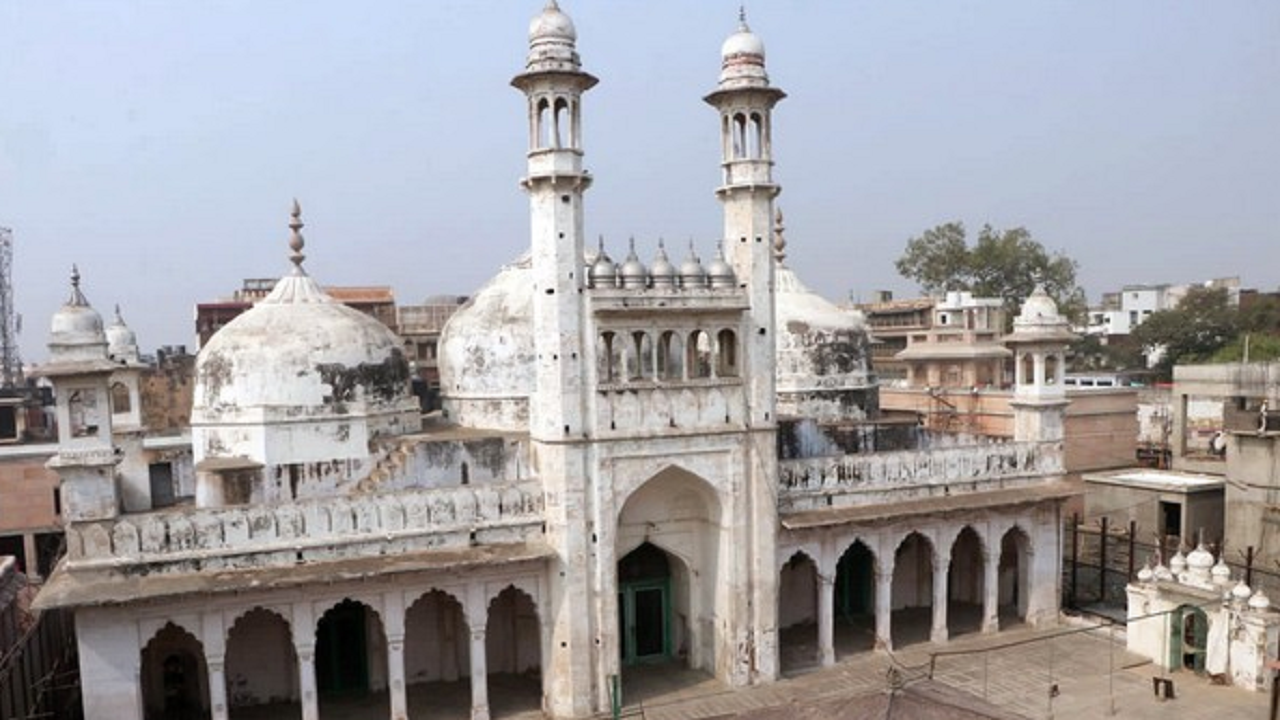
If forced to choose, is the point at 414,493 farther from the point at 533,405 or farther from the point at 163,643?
the point at 163,643

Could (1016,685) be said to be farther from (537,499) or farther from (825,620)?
(537,499)

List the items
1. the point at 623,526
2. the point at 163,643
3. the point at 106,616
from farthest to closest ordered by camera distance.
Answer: the point at 623,526, the point at 163,643, the point at 106,616

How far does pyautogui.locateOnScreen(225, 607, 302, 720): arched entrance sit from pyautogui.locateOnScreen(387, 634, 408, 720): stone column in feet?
6.78

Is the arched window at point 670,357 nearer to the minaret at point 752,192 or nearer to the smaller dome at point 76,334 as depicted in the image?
the minaret at point 752,192

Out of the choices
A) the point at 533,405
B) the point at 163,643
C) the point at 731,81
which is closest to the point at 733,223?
the point at 731,81

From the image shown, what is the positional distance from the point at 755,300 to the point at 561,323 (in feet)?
11.1

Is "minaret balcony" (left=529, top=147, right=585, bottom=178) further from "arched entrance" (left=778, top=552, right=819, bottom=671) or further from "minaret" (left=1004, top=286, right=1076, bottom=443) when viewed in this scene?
"minaret" (left=1004, top=286, right=1076, bottom=443)

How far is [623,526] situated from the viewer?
17.4 metres

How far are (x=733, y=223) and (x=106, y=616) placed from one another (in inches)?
434

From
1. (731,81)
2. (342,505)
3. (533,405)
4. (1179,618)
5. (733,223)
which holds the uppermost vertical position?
(731,81)

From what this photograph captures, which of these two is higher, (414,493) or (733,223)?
(733,223)

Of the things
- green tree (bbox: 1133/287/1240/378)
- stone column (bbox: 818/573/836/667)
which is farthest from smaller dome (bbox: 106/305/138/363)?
green tree (bbox: 1133/287/1240/378)

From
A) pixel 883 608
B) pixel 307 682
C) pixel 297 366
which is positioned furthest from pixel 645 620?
pixel 297 366

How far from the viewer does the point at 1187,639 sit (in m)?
17.6
